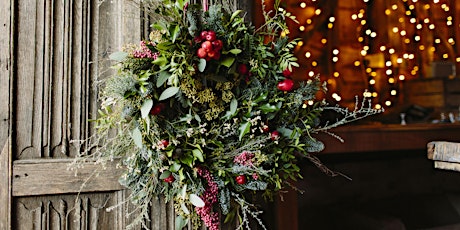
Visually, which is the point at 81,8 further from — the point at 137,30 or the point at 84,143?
the point at 84,143

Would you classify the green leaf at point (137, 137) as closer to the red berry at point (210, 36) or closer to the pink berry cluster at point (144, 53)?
the pink berry cluster at point (144, 53)

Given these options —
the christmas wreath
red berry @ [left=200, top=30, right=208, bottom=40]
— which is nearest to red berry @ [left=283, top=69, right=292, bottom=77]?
the christmas wreath

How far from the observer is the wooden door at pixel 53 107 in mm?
1693

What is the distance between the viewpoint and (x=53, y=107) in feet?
5.74

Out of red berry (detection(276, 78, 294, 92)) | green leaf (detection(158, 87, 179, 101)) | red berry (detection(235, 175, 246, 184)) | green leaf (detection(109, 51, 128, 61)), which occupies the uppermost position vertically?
green leaf (detection(109, 51, 128, 61))

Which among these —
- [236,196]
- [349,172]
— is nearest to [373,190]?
[349,172]

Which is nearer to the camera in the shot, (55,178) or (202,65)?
(202,65)

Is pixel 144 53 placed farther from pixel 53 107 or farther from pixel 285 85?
pixel 285 85

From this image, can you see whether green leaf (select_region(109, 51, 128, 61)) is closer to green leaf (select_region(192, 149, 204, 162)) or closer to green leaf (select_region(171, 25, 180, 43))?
green leaf (select_region(171, 25, 180, 43))

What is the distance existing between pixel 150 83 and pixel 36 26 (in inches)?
21.9

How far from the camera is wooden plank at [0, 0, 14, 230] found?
167 centimetres

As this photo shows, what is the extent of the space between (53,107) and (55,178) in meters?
0.28

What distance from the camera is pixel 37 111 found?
173 cm

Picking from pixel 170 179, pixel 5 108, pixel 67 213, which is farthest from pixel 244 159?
pixel 5 108
